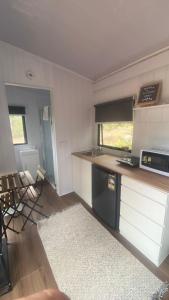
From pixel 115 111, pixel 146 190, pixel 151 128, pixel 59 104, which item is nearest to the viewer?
pixel 146 190

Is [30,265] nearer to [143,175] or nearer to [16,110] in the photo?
[143,175]

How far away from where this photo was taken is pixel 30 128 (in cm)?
383

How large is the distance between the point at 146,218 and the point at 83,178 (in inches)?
52.6

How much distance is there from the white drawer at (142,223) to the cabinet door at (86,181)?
769 millimetres

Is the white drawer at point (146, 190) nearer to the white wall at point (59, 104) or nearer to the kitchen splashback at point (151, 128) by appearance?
the kitchen splashback at point (151, 128)

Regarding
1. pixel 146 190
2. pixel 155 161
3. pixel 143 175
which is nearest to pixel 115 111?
pixel 155 161

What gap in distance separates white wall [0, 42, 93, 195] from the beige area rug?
1.07 meters

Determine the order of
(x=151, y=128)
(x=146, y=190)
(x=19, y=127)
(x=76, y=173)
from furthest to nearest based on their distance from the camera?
1. (x=19, y=127)
2. (x=76, y=173)
3. (x=151, y=128)
4. (x=146, y=190)

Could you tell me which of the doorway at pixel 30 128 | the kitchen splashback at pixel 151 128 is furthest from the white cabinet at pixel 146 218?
the doorway at pixel 30 128

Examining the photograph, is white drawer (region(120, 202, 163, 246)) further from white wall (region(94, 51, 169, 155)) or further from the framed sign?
the framed sign

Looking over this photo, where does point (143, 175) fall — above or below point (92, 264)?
above

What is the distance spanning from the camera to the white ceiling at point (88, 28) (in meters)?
1.25

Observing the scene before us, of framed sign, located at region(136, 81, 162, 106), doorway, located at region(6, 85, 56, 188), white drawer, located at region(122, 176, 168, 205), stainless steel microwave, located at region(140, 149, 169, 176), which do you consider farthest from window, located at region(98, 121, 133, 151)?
doorway, located at region(6, 85, 56, 188)

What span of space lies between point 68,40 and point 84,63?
543 millimetres
